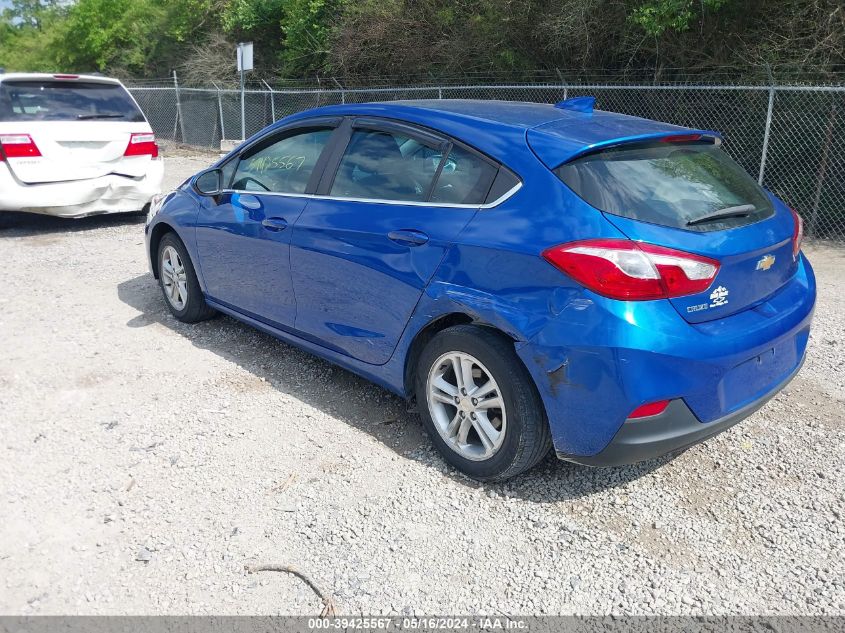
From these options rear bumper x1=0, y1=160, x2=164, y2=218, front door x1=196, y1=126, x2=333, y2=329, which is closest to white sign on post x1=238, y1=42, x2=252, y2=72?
rear bumper x1=0, y1=160, x2=164, y2=218

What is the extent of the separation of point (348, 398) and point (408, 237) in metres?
1.27

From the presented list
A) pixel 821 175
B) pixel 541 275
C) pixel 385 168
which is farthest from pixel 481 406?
pixel 821 175

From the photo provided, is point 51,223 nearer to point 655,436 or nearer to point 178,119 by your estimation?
point 655,436

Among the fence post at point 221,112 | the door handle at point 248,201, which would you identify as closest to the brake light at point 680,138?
the door handle at point 248,201

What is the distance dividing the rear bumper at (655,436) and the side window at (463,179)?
1.19 metres

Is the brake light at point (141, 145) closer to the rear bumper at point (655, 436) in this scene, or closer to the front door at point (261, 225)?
the front door at point (261, 225)

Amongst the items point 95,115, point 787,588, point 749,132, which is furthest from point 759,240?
point 95,115

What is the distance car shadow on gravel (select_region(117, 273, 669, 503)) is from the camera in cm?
341

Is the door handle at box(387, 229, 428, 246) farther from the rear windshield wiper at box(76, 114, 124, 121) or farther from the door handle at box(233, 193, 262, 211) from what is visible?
the rear windshield wiper at box(76, 114, 124, 121)

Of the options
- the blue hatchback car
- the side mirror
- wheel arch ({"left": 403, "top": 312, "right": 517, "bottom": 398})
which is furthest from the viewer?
the side mirror

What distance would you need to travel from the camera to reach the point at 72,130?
27.3 feet

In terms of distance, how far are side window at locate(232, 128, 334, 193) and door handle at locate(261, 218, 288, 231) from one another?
19 centimetres

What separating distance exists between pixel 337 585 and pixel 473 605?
20.6 inches

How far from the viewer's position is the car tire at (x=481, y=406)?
308cm
